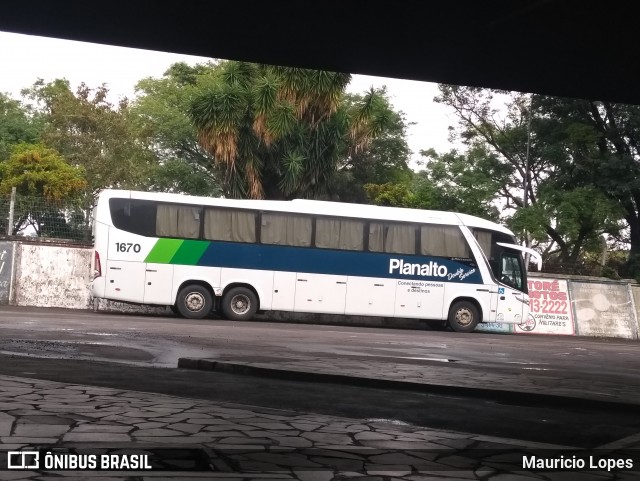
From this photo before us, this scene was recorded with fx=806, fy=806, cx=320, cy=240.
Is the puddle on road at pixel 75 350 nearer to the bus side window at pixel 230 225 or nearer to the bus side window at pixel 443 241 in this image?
the bus side window at pixel 230 225

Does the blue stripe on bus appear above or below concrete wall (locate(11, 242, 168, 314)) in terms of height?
above

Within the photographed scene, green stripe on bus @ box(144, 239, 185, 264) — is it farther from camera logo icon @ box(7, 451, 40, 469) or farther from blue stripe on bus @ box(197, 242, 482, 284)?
camera logo icon @ box(7, 451, 40, 469)

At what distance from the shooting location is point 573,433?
6.64 meters

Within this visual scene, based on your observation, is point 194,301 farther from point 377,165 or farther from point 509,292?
point 377,165

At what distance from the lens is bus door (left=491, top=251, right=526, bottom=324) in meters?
25.0

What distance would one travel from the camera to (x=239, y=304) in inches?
945

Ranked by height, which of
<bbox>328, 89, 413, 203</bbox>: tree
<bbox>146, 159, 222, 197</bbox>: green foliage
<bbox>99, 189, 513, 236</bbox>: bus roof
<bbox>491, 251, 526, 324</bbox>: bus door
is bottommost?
<bbox>491, 251, 526, 324</bbox>: bus door

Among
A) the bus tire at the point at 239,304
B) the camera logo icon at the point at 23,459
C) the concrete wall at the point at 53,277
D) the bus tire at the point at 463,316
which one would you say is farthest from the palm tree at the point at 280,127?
the camera logo icon at the point at 23,459

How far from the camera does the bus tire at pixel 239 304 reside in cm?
2373

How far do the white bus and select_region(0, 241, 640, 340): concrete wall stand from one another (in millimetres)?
2384

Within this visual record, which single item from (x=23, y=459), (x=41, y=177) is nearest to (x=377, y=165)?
(x=41, y=177)

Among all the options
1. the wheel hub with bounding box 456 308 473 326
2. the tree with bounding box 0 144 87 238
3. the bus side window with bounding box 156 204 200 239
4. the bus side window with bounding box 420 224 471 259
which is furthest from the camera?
the tree with bounding box 0 144 87 238

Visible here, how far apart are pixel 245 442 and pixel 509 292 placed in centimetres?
2079

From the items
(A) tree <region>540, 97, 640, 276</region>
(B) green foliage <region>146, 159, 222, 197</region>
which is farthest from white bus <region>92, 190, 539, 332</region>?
(B) green foliage <region>146, 159, 222, 197</region>
